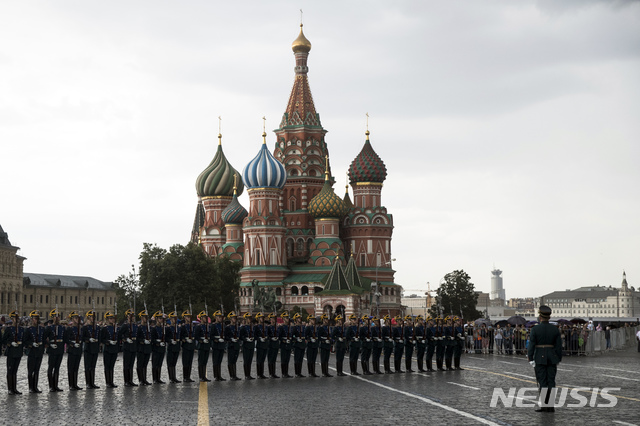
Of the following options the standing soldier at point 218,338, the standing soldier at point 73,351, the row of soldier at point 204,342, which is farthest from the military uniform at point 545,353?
the standing soldier at point 73,351

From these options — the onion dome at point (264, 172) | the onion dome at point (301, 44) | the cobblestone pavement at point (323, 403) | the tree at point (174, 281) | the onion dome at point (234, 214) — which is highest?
the onion dome at point (301, 44)

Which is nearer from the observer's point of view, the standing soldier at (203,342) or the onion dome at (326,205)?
the standing soldier at (203,342)

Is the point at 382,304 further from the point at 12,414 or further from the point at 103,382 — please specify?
the point at 12,414

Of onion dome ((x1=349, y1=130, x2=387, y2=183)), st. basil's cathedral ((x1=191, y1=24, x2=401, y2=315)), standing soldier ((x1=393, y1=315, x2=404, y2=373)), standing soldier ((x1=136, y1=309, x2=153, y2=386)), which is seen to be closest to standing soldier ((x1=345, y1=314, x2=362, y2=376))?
standing soldier ((x1=393, y1=315, x2=404, y2=373))

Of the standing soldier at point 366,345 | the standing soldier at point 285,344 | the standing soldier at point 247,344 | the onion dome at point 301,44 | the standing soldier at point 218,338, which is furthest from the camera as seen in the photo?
the onion dome at point 301,44

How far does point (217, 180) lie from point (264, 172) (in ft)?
42.8

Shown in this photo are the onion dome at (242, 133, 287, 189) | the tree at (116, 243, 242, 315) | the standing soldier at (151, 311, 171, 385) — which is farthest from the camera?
the onion dome at (242, 133, 287, 189)

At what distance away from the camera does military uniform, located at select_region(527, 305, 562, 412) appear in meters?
14.9

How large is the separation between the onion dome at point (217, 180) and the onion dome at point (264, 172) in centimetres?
1064

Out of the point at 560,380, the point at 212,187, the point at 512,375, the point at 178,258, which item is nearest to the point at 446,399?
the point at 560,380

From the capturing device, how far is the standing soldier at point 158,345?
21.9 meters

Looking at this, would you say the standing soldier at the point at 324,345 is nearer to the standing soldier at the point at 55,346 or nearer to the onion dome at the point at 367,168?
the standing soldier at the point at 55,346

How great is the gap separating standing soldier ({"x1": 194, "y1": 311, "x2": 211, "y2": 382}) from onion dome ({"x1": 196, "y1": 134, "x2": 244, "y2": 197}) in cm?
7533

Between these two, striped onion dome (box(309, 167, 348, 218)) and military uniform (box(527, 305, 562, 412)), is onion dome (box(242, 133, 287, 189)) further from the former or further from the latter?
military uniform (box(527, 305, 562, 412))
